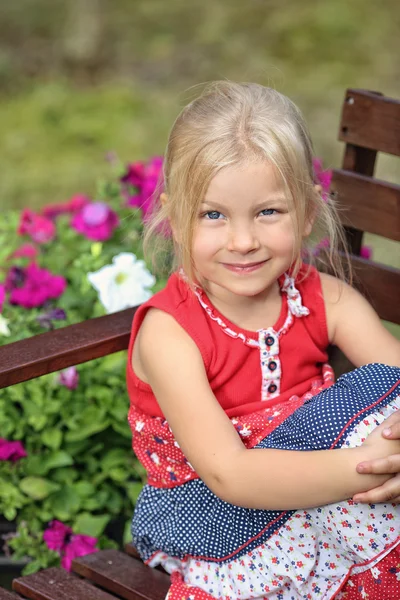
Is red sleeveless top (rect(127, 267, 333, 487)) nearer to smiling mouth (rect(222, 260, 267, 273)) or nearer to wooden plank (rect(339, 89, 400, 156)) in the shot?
smiling mouth (rect(222, 260, 267, 273))

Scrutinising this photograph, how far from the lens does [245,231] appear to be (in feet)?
6.31

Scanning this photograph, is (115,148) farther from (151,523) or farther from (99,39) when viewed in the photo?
(151,523)

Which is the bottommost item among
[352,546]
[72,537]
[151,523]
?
[72,537]

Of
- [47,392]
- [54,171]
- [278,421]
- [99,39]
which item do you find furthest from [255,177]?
[99,39]

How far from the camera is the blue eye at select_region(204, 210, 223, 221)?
1941mm

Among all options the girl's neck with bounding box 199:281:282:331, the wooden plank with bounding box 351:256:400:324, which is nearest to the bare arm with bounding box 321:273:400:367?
the girl's neck with bounding box 199:281:282:331

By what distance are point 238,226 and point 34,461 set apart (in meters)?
1.02

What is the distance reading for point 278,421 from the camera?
1.98 meters

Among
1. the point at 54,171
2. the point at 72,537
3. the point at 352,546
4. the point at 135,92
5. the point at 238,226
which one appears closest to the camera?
the point at 352,546

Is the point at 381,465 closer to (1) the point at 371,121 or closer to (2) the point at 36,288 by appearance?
(1) the point at 371,121

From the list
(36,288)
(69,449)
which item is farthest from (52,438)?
(36,288)

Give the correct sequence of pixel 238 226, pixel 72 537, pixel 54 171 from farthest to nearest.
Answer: pixel 54 171 → pixel 72 537 → pixel 238 226

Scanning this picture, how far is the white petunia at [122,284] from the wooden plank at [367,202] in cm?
53

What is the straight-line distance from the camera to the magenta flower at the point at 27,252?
3.06m
